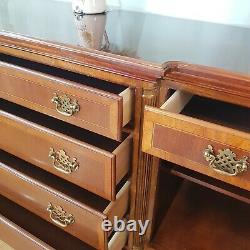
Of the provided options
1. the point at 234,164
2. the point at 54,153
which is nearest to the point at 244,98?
the point at 234,164

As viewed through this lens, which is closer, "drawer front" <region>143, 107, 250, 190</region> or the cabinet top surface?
"drawer front" <region>143, 107, 250, 190</region>

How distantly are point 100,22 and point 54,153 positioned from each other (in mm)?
388

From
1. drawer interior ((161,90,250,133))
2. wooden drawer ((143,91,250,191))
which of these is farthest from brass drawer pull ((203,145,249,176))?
drawer interior ((161,90,250,133))

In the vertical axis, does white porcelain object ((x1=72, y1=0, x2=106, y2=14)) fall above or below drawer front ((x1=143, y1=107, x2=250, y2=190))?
above

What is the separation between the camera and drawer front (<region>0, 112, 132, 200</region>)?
66cm

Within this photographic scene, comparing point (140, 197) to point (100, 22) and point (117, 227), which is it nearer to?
point (117, 227)

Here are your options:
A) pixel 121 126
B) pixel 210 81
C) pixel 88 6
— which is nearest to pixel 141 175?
pixel 121 126

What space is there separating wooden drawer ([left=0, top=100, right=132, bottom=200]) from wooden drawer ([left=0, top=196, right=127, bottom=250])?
0.20 metres

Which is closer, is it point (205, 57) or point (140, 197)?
point (205, 57)

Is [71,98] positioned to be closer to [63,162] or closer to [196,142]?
[63,162]

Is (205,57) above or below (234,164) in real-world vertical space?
above

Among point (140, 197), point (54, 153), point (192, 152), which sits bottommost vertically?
point (140, 197)

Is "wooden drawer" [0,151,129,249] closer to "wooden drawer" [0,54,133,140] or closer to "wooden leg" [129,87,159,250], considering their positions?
"wooden leg" [129,87,159,250]

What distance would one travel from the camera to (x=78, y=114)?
0.66m
